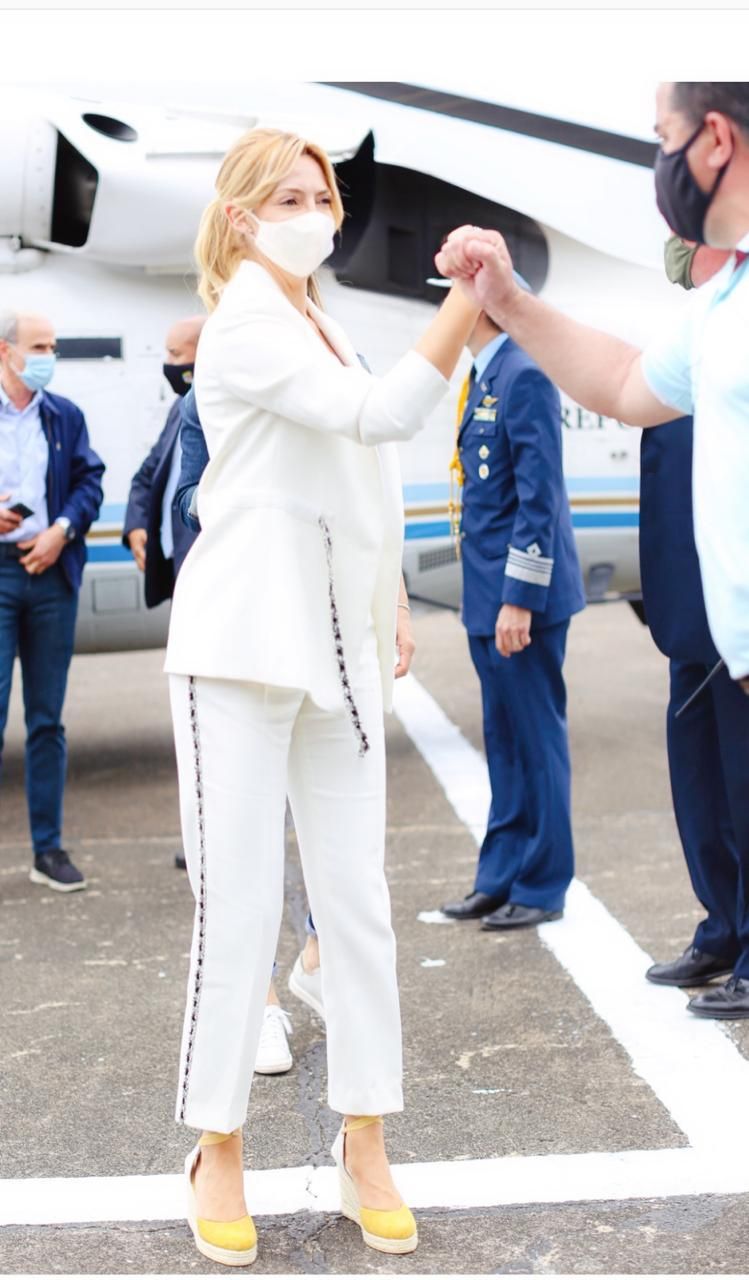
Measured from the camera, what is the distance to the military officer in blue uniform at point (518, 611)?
483cm

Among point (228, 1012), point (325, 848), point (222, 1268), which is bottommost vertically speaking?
point (222, 1268)

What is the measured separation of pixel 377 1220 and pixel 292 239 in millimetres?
1799

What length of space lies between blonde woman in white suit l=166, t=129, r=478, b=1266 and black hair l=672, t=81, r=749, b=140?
490mm

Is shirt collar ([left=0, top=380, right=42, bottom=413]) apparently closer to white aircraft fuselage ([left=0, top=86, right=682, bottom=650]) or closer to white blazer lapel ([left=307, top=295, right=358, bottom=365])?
white aircraft fuselage ([left=0, top=86, right=682, bottom=650])

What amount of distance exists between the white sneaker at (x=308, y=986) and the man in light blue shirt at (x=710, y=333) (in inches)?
80.7

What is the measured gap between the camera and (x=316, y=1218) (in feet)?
10.4

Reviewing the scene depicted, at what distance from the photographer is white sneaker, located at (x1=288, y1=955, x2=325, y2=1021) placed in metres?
4.26

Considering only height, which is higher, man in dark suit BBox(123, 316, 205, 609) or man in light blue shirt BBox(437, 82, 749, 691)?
man in light blue shirt BBox(437, 82, 749, 691)

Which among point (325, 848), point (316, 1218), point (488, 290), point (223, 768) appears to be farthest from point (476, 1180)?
point (488, 290)

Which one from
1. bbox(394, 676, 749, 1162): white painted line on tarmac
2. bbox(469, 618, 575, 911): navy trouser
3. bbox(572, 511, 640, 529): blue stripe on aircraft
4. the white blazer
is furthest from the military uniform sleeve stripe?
bbox(572, 511, 640, 529): blue stripe on aircraft

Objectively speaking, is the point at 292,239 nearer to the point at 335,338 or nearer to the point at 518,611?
the point at 335,338

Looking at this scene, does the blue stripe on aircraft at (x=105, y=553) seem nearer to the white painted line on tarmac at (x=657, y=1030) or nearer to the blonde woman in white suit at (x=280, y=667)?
the white painted line on tarmac at (x=657, y=1030)

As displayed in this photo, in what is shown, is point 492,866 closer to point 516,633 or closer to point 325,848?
point 516,633

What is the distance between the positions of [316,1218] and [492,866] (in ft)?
6.92
